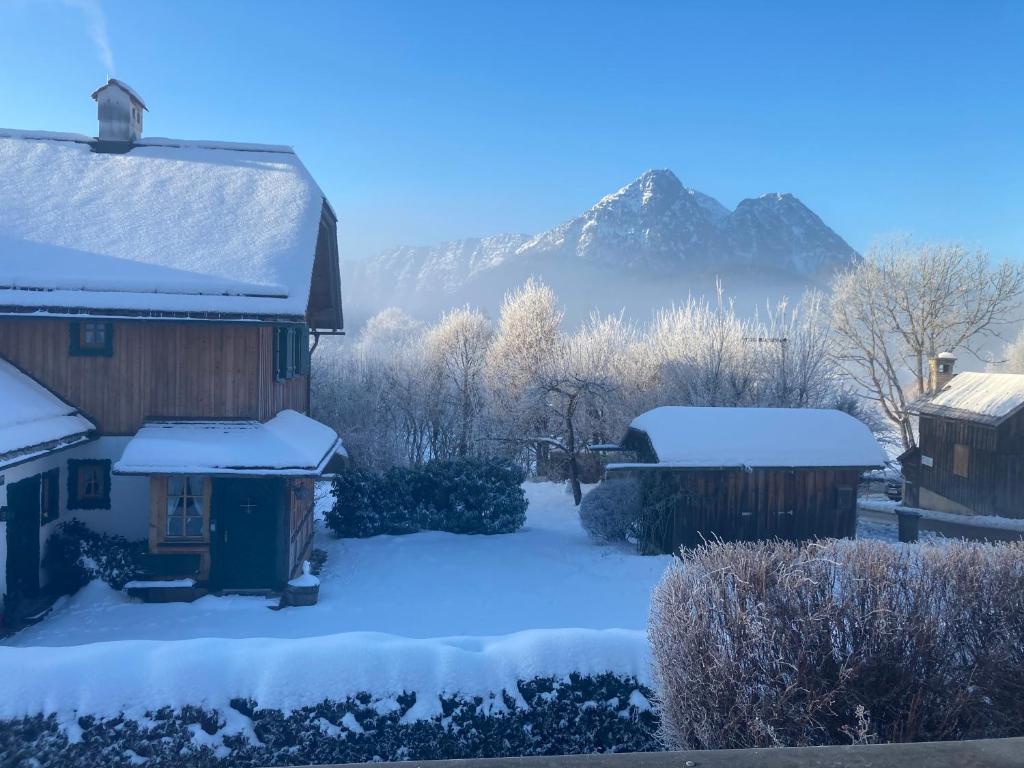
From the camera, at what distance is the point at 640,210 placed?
372 feet

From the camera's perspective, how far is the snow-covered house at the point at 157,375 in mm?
11461

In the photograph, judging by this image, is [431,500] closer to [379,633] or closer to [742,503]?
[742,503]

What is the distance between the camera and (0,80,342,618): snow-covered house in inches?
451

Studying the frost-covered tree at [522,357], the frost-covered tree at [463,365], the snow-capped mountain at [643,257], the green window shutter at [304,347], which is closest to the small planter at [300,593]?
the green window shutter at [304,347]

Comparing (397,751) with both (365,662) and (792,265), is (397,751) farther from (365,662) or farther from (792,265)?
(792,265)

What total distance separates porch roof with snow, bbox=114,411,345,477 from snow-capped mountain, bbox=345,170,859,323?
69.1 m

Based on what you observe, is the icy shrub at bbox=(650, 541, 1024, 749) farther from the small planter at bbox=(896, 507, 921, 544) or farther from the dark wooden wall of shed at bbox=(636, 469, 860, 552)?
the small planter at bbox=(896, 507, 921, 544)

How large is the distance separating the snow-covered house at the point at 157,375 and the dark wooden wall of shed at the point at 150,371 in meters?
0.02

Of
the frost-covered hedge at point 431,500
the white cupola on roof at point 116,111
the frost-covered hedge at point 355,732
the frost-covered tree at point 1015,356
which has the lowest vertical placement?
the frost-covered hedge at point 431,500

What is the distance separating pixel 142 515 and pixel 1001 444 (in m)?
23.3

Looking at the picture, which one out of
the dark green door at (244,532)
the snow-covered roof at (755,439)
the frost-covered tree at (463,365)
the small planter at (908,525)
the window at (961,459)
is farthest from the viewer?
the frost-covered tree at (463,365)

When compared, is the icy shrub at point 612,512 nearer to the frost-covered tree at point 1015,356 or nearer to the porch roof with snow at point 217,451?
the porch roof with snow at point 217,451

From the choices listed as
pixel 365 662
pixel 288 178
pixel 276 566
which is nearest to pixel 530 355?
pixel 288 178

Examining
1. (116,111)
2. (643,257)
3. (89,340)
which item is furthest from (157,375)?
(643,257)
